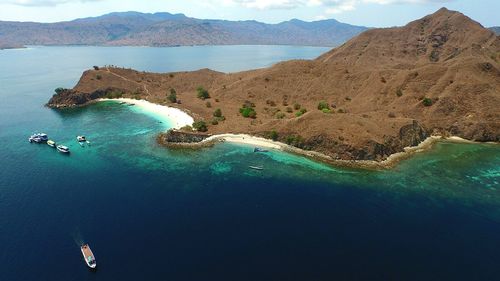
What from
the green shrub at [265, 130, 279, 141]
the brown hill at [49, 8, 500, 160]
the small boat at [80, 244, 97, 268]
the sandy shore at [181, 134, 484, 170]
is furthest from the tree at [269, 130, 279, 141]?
the small boat at [80, 244, 97, 268]

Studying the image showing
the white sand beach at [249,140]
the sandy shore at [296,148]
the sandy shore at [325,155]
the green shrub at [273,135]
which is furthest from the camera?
the green shrub at [273,135]

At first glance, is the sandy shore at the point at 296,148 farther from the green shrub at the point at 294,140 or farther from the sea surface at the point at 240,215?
the sea surface at the point at 240,215

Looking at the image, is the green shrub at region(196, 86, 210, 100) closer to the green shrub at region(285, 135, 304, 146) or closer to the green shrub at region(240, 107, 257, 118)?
the green shrub at region(240, 107, 257, 118)

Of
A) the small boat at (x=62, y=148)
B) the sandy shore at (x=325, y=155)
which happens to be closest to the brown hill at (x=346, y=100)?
the sandy shore at (x=325, y=155)

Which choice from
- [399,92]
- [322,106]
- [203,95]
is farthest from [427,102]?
[203,95]

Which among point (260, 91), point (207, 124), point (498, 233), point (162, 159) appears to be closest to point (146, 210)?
point (162, 159)

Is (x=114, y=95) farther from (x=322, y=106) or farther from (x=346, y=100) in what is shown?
(x=346, y=100)

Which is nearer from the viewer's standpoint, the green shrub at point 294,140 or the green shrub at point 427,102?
the green shrub at point 294,140
